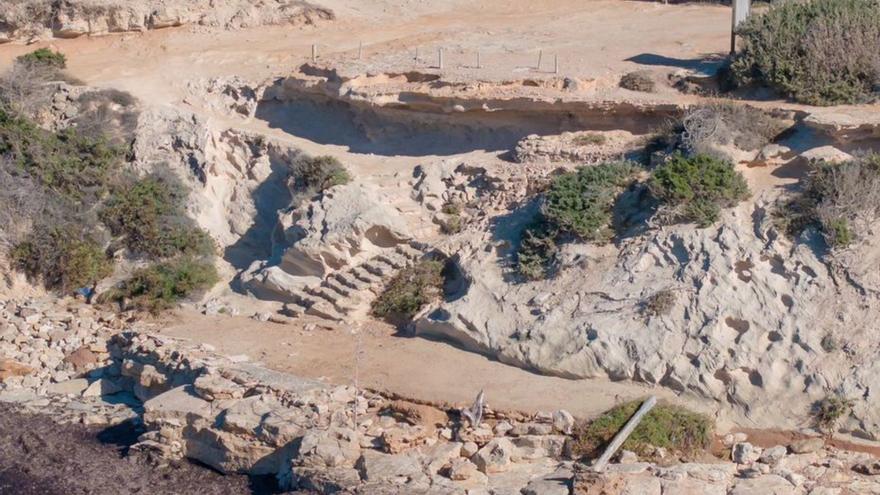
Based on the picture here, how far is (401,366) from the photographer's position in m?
18.8

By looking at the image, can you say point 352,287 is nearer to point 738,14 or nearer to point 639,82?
point 639,82

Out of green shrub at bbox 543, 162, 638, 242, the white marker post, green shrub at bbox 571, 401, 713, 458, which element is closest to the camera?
green shrub at bbox 571, 401, 713, 458

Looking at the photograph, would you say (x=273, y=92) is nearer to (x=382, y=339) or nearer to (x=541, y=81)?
(x=541, y=81)

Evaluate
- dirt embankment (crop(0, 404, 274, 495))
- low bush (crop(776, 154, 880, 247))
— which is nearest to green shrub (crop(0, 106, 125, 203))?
dirt embankment (crop(0, 404, 274, 495))

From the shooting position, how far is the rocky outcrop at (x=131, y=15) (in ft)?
91.2

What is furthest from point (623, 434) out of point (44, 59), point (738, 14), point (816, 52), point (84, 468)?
point (44, 59)

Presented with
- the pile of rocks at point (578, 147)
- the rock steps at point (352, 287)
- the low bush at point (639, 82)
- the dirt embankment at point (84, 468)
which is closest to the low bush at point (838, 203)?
the pile of rocks at point (578, 147)

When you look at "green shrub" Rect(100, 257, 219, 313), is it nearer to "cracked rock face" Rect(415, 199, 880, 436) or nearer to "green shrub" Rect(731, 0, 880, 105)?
"cracked rock face" Rect(415, 199, 880, 436)

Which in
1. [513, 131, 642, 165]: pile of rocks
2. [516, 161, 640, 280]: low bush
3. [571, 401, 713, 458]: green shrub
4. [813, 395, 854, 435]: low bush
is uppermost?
[513, 131, 642, 165]: pile of rocks

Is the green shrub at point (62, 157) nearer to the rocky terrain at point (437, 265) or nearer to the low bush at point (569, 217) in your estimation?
the rocky terrain at point (437, 265)

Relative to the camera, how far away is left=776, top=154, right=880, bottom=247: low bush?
17469mm

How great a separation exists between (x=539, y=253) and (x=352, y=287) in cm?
309

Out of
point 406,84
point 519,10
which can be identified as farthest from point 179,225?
point 519,10

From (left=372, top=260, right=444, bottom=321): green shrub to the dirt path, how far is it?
0.29m
